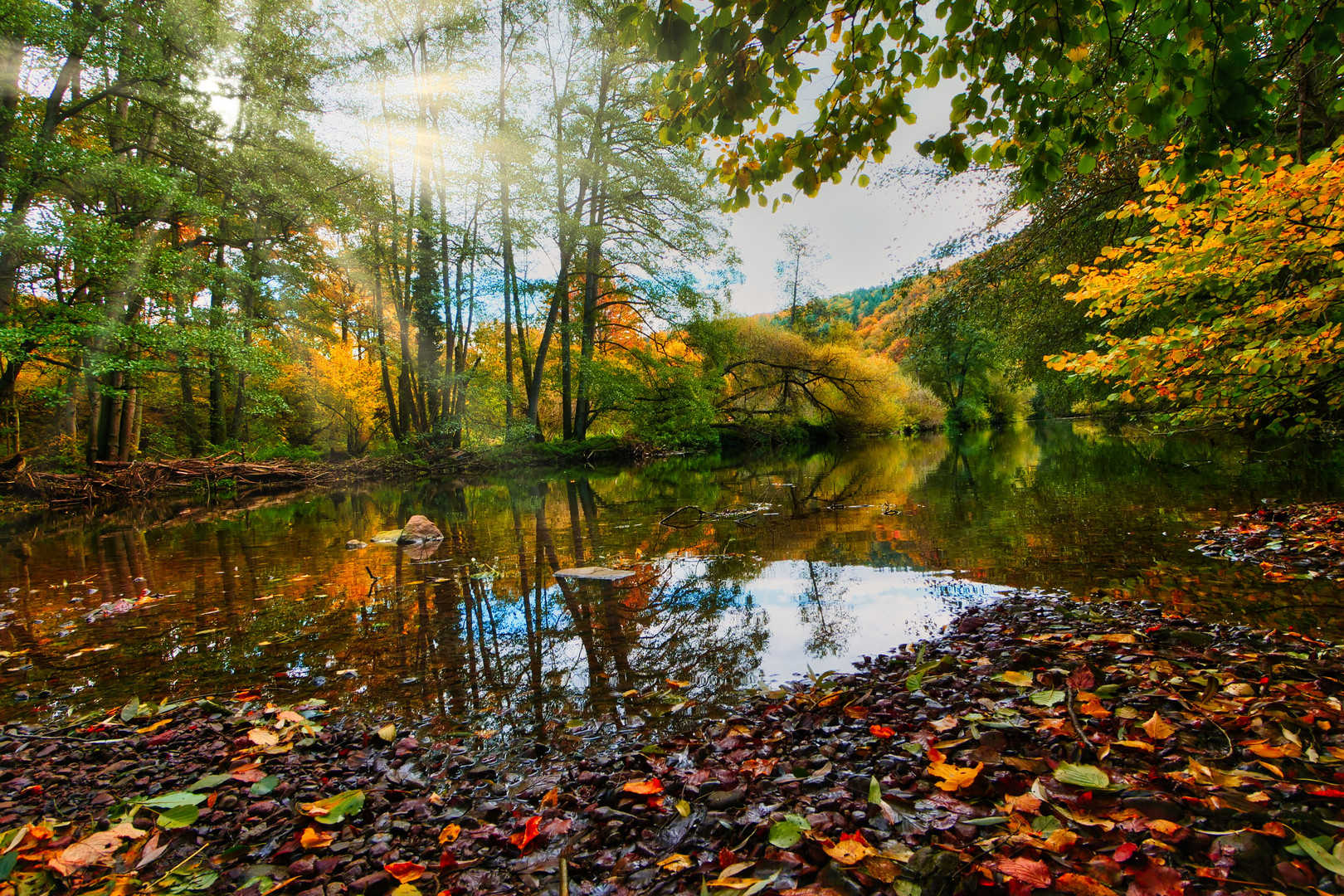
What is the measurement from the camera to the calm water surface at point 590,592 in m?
3.25

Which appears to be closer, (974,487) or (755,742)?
(755,742)

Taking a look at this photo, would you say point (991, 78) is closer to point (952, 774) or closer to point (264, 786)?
point (952, 774)

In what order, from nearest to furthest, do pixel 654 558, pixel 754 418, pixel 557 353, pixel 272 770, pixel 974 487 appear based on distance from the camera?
1. pixel 272 770
2. pixel 654 558
3. pixel 974 487
4. pixel 557 353
5. pixel 754 418

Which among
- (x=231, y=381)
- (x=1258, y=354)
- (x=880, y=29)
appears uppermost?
(x=231, y=381)

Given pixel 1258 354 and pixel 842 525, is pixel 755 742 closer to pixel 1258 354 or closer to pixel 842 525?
pixel 1258 354

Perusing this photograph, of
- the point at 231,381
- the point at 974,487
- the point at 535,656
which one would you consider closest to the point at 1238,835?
the point at 535,656

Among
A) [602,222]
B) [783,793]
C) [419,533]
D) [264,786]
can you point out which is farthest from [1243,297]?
[602,222]

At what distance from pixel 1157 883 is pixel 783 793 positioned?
979mm

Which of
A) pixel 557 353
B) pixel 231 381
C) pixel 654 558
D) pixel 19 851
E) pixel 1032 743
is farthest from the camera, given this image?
pixel 557 353

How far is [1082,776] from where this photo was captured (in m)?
1.74

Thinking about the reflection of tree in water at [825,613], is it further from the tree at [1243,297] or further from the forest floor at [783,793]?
the tree at [1243,297]

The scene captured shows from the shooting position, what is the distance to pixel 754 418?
3050 centimetres

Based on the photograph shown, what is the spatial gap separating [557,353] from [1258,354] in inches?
927

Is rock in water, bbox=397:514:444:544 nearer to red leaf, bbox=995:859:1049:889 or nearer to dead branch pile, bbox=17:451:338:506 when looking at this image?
red leaf, bbox=995:859:1049:889
